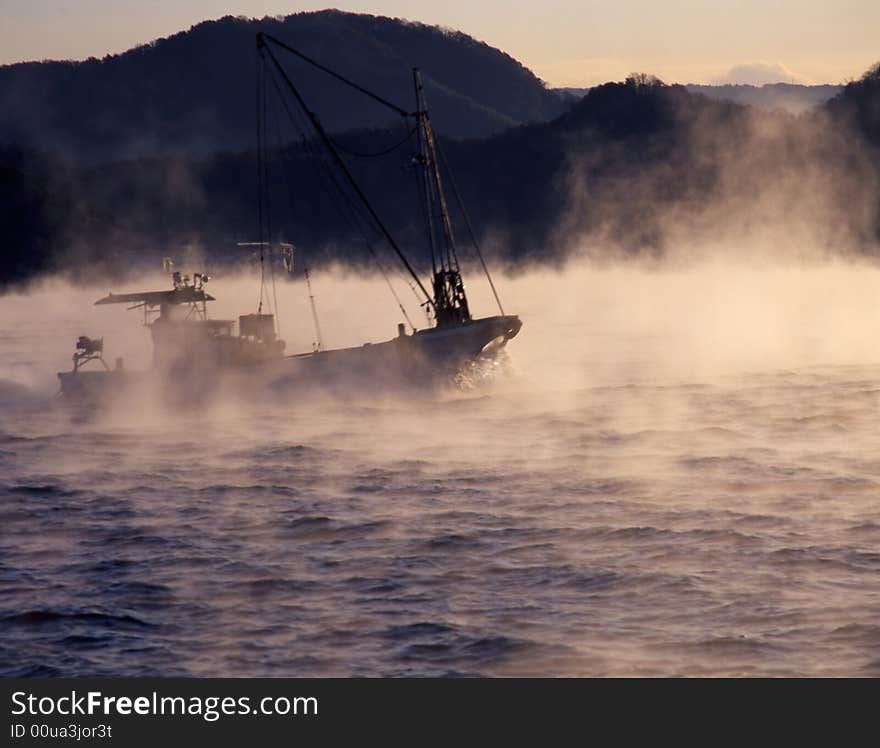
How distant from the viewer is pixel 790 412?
62.2 m

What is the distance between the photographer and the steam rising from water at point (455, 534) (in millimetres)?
26734

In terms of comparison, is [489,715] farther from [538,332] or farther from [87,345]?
[538,332]

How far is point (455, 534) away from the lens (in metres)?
36.1

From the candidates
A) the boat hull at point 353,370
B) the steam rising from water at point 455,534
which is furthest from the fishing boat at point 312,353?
the steam rising from water at point 455,534

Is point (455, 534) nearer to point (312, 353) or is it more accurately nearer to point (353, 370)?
point (312, 353)

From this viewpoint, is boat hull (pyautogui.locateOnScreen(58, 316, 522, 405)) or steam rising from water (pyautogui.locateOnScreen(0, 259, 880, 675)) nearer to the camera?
steam rising from water (pyautogui.locateOnScreen(0, 259, 880, 675))

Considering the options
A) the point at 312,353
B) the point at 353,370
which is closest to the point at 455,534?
the point at 312,353

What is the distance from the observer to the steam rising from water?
2673 centimetres

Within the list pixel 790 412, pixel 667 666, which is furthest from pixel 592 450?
pixel 667 666

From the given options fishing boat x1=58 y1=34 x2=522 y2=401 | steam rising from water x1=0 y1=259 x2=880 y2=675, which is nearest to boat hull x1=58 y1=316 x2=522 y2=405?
fishing boat x1=58 y1=34 x2=522 y2=401

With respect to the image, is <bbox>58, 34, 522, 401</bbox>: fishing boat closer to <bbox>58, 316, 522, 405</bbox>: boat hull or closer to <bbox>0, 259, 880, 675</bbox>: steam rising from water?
<bbox>58, 316, 522, 405</bbox>: boat hull

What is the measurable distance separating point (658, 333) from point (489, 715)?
103967mm

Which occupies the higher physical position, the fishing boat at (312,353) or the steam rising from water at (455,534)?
the fishing boat at (312,353)

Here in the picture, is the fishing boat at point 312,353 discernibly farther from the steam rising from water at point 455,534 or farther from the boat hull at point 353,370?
the steam rising from water at point 455,534
